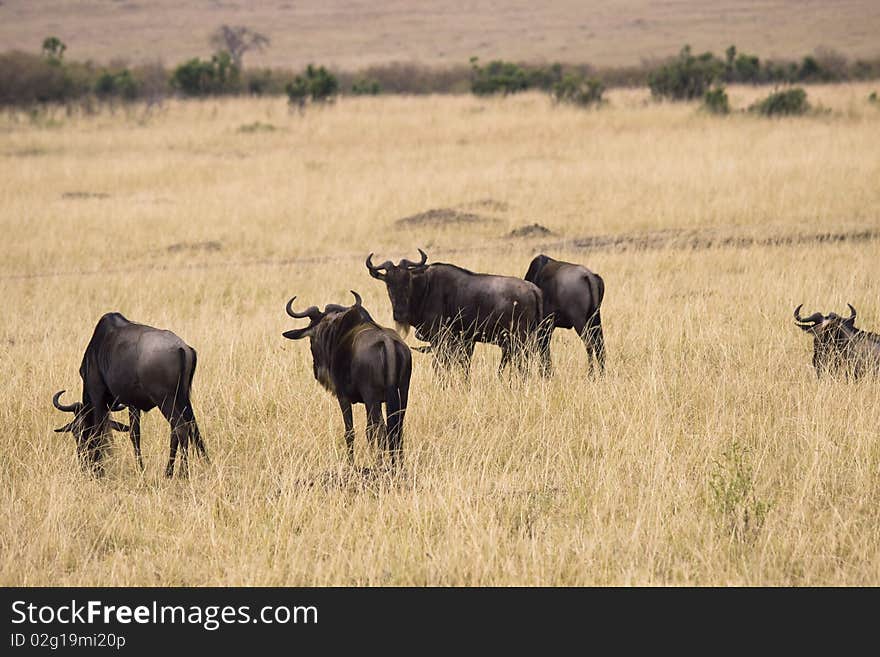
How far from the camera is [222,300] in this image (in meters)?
11.4

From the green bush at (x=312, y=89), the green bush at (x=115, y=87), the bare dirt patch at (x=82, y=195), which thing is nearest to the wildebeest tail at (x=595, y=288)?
the bare dirt patch at (x=82, y=195)

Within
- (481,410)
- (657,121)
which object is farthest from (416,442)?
(657,121)

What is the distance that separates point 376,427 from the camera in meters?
5.62

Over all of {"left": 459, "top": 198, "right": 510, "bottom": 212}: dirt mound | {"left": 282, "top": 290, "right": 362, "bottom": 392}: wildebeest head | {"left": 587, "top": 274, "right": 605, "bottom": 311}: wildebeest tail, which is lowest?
{"left": 459, "top": 198, "right": 510, "bottom": 212}: dirt mound

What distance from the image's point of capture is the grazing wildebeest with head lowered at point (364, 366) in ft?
18.0

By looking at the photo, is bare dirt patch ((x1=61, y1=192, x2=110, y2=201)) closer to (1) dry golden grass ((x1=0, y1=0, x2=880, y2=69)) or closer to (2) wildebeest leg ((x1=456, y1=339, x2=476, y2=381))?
(2) wildebeest leg ((x1=456, y1=339, x2=476, y2=381))

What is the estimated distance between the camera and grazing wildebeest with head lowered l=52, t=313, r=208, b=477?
5.55 meters

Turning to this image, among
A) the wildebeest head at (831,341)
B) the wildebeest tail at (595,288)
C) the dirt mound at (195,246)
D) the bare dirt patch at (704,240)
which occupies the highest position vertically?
the wildebeest tail at (595,288)

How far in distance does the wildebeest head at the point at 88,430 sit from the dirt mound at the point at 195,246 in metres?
9.06

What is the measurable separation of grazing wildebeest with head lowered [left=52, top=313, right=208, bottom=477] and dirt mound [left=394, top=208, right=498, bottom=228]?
397 inches

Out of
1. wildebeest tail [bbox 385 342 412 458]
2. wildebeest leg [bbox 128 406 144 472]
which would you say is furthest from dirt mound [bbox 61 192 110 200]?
wildebeest tail [bbox 385 342 412 458]

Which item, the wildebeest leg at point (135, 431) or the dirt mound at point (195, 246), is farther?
the dirt mound at point (195, 246)

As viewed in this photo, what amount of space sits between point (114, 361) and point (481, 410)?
2.21 metres

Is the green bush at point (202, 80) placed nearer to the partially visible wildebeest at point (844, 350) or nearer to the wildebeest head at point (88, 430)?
the partially visible wildebeest at point (844, 350)
